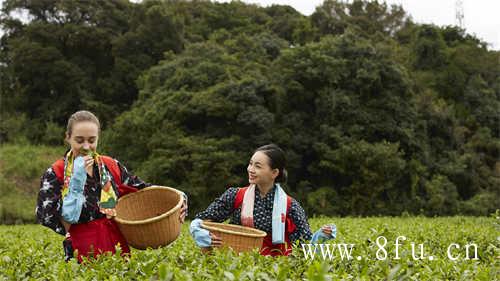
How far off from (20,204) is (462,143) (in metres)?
18.6

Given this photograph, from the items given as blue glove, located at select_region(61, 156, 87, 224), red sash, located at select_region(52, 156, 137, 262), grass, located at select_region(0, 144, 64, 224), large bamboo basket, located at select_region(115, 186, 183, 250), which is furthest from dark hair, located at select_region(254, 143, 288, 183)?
grass, located at select_region(0, 144, 64, 224)

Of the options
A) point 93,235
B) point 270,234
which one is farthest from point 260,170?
point 93,235

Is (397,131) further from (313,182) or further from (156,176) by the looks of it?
(156,176)

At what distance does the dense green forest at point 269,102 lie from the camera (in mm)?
22219

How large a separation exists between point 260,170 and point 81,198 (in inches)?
47.7

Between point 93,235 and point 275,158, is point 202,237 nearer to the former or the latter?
point 93,235

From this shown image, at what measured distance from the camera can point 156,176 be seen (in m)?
21.1

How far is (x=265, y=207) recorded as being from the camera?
3.92 m

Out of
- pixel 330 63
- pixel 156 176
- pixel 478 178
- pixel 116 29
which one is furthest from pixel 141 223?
pixel 116 29

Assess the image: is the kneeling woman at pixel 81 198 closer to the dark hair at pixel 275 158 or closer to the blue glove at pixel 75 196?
the blue glove at pixel 75 196

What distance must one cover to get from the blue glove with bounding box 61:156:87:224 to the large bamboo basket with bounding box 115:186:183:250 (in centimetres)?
24

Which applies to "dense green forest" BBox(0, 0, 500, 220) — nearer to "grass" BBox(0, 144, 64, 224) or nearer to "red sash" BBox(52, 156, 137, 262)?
"grass" BBox(0, 144, 64, 224)

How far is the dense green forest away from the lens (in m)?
22.2

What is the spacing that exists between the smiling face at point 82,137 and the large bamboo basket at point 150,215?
17.1 inches
